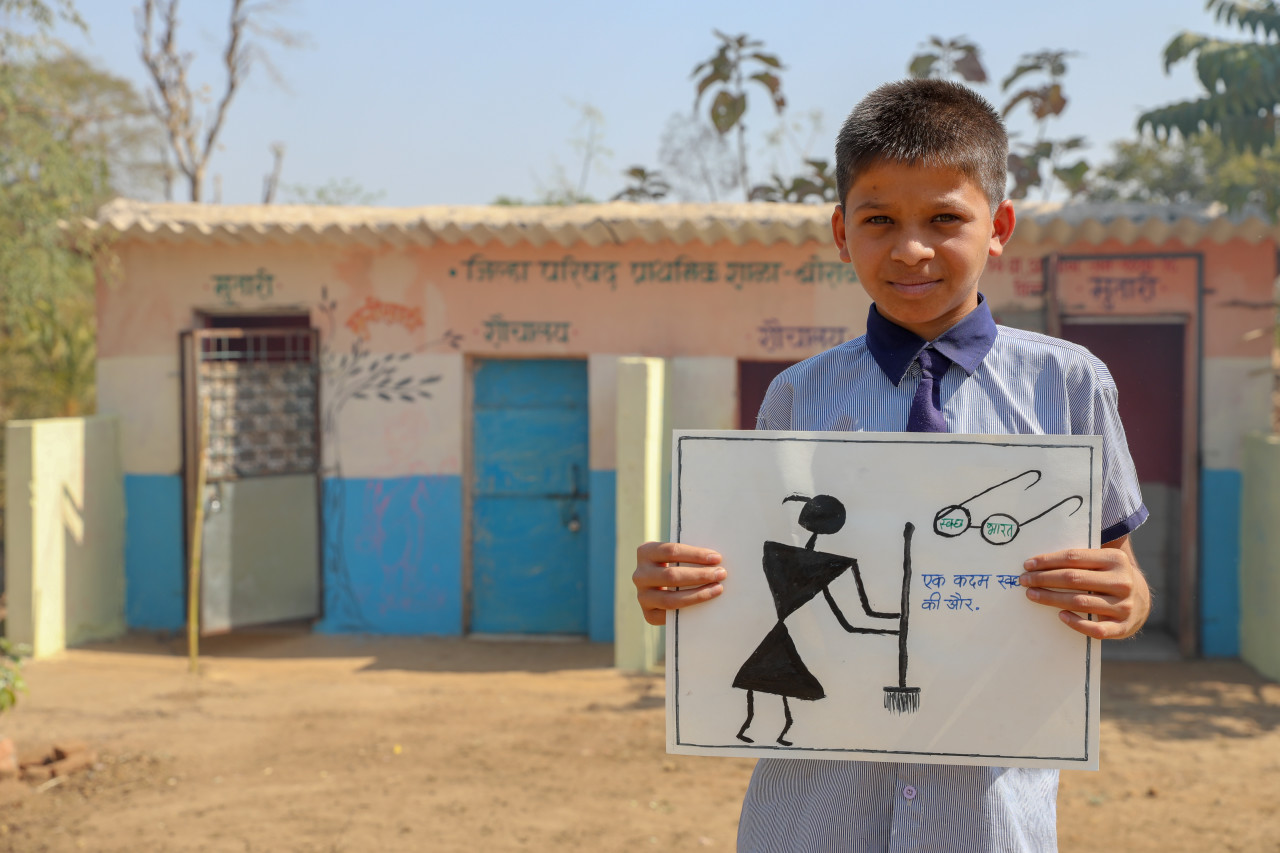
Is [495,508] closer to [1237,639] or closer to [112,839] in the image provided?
[112,839]

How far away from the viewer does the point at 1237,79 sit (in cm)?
644

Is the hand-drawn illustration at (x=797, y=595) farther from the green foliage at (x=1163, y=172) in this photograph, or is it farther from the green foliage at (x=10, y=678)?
the green foliage at (x=1163, y=172)

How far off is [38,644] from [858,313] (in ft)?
18.8

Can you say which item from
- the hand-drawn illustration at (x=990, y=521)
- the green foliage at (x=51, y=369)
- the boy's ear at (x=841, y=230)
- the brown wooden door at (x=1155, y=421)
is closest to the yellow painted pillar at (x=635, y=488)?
the brown wooden door at (x=1155, y=421)

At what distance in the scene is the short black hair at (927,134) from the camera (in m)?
1.46

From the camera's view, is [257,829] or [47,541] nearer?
[257,829]

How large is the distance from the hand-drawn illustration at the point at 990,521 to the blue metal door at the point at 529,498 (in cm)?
603

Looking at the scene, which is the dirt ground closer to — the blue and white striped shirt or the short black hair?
the blue and white striped shirt

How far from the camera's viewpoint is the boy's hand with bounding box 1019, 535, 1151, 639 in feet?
4.55

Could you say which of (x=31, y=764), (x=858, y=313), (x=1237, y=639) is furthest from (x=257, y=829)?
(x=1237, y=639)

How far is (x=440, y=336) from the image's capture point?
7441mm

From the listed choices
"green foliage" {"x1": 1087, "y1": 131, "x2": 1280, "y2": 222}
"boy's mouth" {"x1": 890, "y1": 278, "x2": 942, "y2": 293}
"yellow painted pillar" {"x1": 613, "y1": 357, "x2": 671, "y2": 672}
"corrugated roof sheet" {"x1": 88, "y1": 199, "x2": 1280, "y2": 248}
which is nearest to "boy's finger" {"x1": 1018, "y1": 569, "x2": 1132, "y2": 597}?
"boy's mouth" {"x1": 890, "y1": 278, "x2": 942, "y2": 293}

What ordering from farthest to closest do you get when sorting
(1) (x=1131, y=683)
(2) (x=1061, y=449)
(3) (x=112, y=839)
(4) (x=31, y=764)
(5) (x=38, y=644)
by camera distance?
(5) (x=38, y=644)
(1) (x=1131, y=683)
(4) (x=31, y=764)
(3) (x=112, y=839)
(2) (x=1061, y=449)

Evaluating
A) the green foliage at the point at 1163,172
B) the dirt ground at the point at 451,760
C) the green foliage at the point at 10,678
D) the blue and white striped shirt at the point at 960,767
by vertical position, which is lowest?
the dirt ground at the point at 451,760
